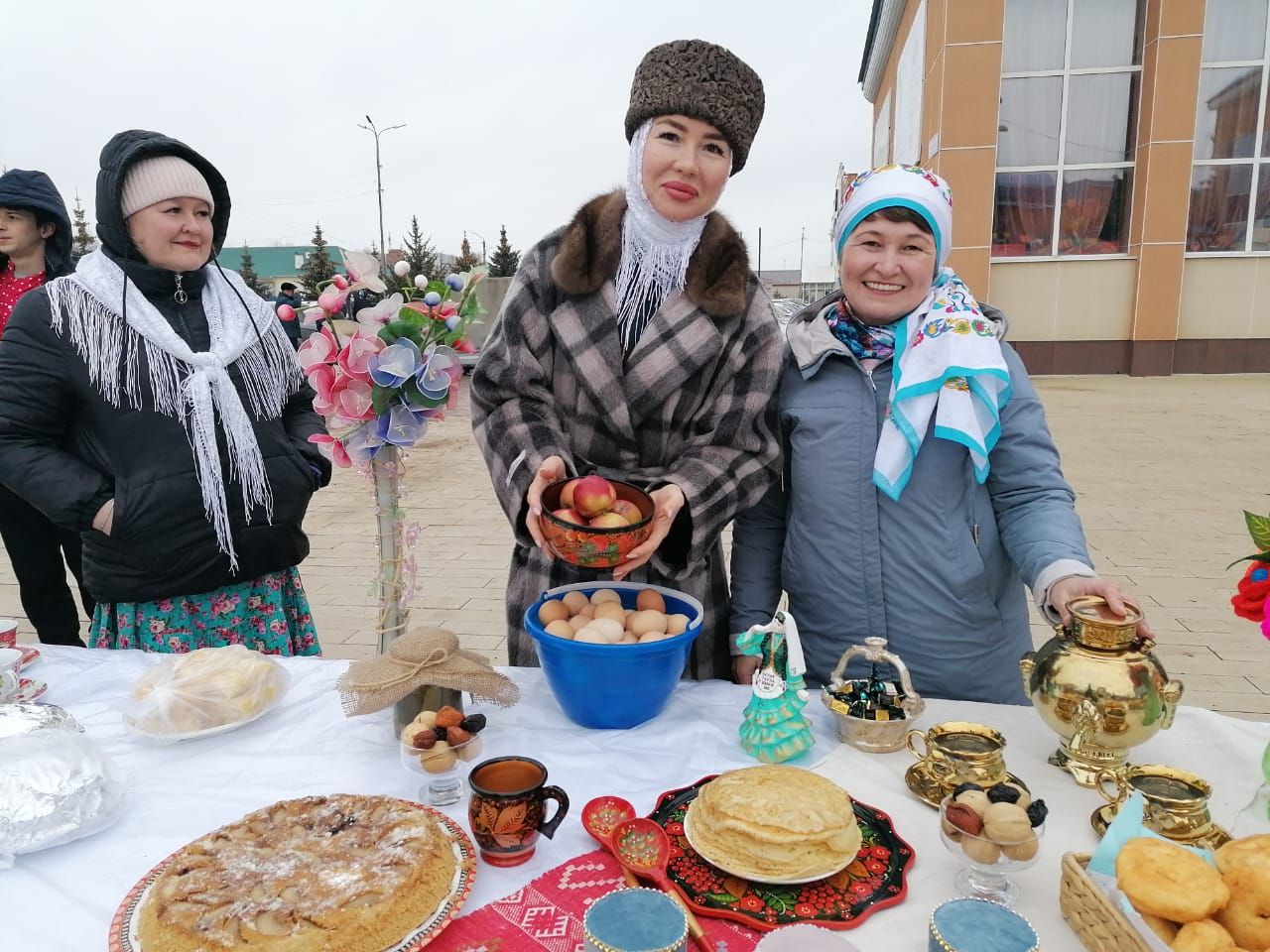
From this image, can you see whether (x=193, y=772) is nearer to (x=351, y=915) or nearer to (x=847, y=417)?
(x=351, y=915)

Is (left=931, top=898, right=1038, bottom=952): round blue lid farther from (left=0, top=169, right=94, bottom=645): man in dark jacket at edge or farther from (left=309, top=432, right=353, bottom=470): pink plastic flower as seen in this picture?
(left=0, top=169, right=94, bottom=645): man in dark jacket at edge

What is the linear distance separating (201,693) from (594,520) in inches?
33.3

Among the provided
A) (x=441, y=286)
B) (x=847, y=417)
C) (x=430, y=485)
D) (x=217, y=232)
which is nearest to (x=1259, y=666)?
(x=847, y=417)

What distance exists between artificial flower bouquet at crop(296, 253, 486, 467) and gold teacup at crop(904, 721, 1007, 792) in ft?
4.02

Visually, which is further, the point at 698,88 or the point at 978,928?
the point at 698,88

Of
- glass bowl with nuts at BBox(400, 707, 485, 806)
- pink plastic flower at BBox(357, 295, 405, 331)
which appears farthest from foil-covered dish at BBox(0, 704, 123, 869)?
pink plastic flower at BBox(357, 295, 405, 331)

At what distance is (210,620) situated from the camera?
2420 millimetres

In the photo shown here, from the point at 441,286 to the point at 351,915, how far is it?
4.40 ft

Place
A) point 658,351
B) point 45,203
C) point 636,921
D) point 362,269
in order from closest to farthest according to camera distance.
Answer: point 636,921 → point 362,269 → point 658,351 → point 45,203

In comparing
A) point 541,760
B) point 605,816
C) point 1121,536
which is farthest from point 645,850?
point 1121,536

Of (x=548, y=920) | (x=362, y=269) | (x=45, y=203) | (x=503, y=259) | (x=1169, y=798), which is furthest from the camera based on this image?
(x=503, y=259)

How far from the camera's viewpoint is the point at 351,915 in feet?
3.41

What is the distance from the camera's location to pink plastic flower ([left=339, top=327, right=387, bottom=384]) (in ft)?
5.88

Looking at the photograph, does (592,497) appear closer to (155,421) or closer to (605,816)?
(605,816)
